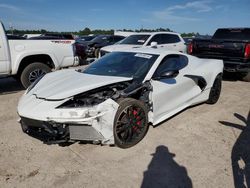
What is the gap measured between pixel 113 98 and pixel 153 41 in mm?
7129

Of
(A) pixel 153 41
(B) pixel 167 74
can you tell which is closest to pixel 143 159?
(B) pixel 167 74

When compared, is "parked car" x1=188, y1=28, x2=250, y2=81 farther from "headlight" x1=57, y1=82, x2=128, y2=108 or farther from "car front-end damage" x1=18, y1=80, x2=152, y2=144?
"car front-end damage" x1=18, y1=80, x2=152, y2=144

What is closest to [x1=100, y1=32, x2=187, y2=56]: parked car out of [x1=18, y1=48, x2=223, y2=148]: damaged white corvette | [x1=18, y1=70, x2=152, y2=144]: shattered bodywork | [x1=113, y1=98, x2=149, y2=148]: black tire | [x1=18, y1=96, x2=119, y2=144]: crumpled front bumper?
[x1=18, y1=48, x2=223, y2=148]: damaged white corvette

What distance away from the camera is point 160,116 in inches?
169

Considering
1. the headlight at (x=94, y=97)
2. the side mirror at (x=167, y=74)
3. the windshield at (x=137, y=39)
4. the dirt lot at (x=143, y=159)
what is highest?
the windshield at (x=137, y=39)

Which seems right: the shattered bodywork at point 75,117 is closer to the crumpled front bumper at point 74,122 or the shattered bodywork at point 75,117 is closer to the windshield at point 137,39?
the crumpled front bumper at point 74,122

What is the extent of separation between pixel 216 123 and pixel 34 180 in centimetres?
343

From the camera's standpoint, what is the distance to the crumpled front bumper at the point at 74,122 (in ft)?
10.7

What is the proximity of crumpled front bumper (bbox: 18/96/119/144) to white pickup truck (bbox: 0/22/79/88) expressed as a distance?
3.76 meters

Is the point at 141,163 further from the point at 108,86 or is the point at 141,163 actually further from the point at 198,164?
the point at 108,86

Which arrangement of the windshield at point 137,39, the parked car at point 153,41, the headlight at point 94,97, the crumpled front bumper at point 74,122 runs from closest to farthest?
the crumpled front bumper at point 74,122, the headlight at point 94,97, the parked car at point 153,41, the windshield at point 137,39

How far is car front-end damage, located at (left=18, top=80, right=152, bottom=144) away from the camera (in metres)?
3.28

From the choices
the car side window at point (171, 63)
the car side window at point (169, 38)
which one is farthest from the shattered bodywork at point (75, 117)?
the car side window at point (169, 38)

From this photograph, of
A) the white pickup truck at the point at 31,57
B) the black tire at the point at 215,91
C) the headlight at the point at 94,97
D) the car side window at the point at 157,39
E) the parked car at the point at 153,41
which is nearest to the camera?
the headlight at the point at 94,97
